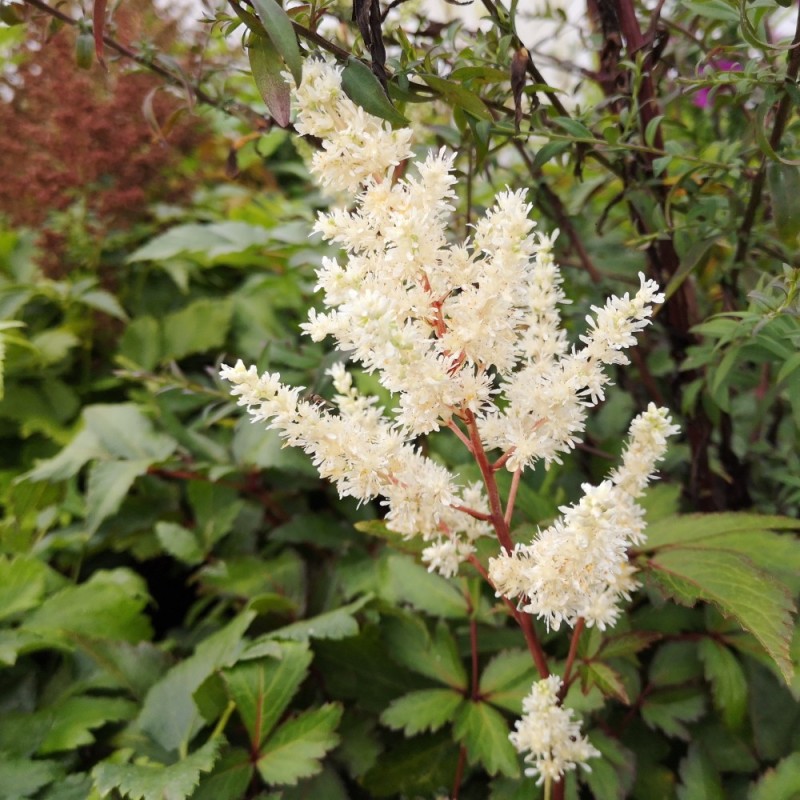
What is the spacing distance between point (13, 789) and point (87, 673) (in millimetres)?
153

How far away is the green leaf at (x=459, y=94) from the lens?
1.62ft

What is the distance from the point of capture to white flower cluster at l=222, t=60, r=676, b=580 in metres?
0.44

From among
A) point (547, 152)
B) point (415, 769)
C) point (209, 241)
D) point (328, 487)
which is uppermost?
point (547, 152)

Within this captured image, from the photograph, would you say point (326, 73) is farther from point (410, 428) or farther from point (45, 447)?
point (45, 447)

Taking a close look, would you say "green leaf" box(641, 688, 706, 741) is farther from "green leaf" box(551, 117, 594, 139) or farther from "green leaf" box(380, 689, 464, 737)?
"green leaf" box(551, 117, 594, 139)

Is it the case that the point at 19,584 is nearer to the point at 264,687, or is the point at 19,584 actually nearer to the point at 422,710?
the point at 264,687

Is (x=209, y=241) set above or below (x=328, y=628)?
above

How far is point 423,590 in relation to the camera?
2.37ft

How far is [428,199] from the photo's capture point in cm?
45

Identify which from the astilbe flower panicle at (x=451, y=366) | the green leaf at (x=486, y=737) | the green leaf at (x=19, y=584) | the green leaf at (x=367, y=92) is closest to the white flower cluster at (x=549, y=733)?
the astilbe flower panicle at (x=451, y=366)

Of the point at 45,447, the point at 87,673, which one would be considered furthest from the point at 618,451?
the point at 45,447

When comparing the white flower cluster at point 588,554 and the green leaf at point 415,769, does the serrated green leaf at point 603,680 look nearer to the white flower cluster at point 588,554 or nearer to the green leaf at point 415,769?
the white flower cluster at point 588,554

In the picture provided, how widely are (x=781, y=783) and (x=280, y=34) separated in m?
0.64

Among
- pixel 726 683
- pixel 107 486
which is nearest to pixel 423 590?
pixel 726 683
